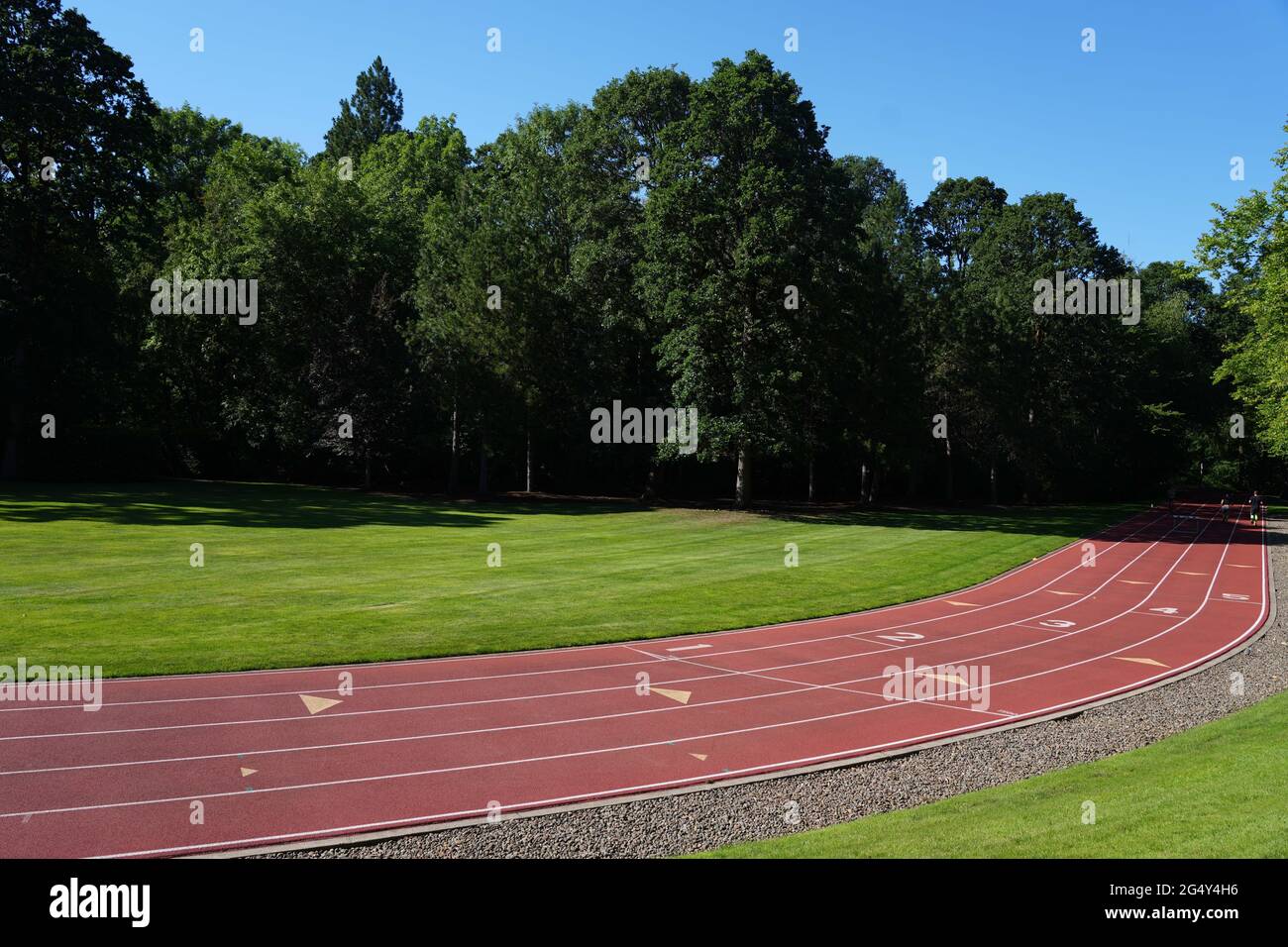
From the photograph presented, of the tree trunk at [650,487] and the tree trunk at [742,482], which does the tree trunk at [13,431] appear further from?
the tree trunk at [742,482]

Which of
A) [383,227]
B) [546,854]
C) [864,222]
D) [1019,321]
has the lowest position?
[546,854]

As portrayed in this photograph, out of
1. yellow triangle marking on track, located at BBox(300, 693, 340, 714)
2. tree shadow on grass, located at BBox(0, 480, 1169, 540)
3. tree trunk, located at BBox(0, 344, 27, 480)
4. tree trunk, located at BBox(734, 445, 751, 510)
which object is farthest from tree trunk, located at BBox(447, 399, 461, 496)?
yellow triangle marking on track, located at BBox(300, 693, 340, 714)

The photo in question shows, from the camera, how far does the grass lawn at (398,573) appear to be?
15.5 metres

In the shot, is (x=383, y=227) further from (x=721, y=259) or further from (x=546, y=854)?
(x=546, y=854)

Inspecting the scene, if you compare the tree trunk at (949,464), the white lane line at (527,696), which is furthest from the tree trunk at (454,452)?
the white lane line at (527,696)

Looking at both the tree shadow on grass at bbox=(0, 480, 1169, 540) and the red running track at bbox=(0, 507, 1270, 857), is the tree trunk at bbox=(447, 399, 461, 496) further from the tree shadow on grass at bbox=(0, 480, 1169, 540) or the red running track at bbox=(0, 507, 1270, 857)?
the red running track at bbox=(0, 507, 1270, 857)

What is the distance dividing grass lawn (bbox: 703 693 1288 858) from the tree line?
1130 inches

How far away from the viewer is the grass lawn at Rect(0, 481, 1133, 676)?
15516 millimetres

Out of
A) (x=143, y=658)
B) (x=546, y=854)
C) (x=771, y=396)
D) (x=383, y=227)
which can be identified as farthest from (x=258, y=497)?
(x=546, y=854)

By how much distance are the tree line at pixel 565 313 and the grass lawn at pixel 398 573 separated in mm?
6959

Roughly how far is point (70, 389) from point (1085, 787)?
155 feet

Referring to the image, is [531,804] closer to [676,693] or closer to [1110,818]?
[676,693]

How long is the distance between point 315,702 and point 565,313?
36080 millimetres
